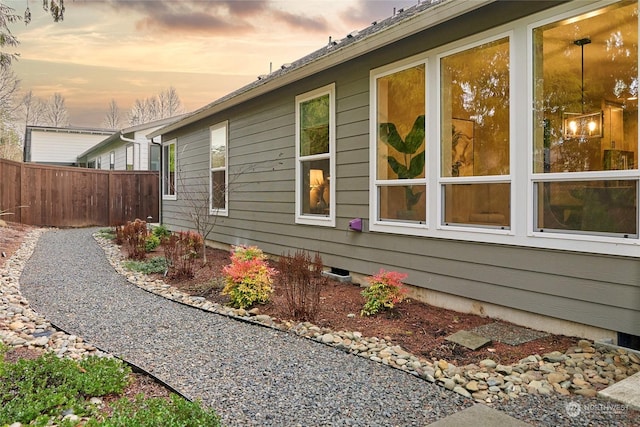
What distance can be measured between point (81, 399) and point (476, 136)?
3721mm

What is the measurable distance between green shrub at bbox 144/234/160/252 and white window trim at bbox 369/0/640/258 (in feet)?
19.4

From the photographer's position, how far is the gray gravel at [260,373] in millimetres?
2209

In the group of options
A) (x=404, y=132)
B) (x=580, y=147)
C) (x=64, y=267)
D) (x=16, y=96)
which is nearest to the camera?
(x=580, y=147)

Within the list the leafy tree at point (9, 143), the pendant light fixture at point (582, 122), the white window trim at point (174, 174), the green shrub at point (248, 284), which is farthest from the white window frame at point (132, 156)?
the pendant light fixture at point (582, 122)

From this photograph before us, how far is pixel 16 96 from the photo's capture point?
22.2 meters

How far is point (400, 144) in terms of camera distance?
15.6 ft

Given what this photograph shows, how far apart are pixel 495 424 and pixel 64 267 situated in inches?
266

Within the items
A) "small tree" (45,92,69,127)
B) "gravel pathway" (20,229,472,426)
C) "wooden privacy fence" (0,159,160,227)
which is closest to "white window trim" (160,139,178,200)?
"wooden privacy fence" (0,159,160,227)

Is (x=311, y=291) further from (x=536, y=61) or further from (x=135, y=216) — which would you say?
(x=135, y=216)

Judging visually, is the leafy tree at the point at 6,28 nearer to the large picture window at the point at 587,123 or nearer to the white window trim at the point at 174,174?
the white window trim at the point at 174,174

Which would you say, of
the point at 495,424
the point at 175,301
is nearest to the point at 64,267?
the point at 175,301

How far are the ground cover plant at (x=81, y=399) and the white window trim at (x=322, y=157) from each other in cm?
346

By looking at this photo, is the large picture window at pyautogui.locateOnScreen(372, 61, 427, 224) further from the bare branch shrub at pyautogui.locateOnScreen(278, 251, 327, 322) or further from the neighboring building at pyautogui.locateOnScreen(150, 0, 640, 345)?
the bare branch shrub at pyautogui.locateOnScreen(278, 251, 327, 322)

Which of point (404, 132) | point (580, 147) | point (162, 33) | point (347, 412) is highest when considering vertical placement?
point (162, 33)
